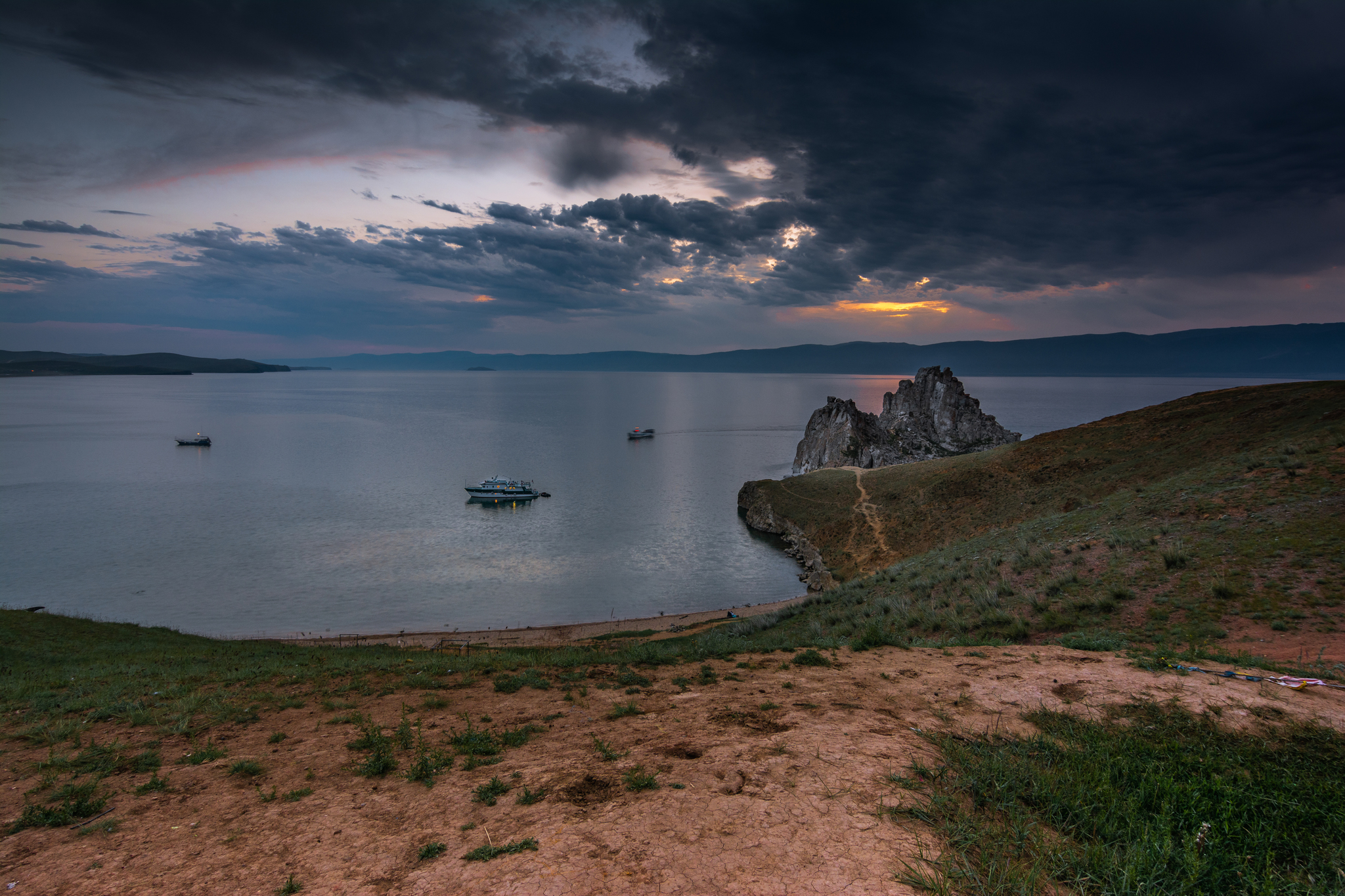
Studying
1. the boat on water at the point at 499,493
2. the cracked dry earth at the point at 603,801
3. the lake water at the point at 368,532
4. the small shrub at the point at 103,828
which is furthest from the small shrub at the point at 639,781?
the boat on water at the point at 499,493

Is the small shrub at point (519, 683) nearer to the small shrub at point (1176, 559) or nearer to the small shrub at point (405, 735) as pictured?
the small shrub at point (405, 735)

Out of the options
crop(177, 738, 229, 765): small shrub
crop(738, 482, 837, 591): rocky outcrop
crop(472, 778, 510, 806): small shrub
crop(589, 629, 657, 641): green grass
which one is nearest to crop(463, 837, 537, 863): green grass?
crop(472, 778, 510, 806): small shrub

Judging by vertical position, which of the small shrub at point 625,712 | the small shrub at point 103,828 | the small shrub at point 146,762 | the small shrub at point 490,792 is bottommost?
the small shrub at point 146,762

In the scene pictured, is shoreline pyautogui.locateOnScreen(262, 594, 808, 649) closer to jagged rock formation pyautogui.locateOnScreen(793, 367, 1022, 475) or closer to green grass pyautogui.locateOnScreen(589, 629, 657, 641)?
green grass pyautogui.locateOnScreen(589, 629, 657, 641)

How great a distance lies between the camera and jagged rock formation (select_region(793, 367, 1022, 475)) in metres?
74.4

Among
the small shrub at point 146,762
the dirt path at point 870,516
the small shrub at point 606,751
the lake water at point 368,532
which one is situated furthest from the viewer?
the dirt path at point 870,516

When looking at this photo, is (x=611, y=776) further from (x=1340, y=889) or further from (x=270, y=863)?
(x=1340, y=889)

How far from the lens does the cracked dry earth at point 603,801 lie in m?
A: 4.94

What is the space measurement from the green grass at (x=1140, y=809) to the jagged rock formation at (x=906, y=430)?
66.6 metres

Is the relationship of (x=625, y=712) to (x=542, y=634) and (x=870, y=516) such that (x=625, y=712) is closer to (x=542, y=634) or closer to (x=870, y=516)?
(x=542, y=634)

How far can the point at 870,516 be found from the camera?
145ft

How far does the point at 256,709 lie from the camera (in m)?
10.2

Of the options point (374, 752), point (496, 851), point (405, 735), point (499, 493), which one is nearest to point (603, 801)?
point (496, 851)

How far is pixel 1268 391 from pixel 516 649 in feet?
155
